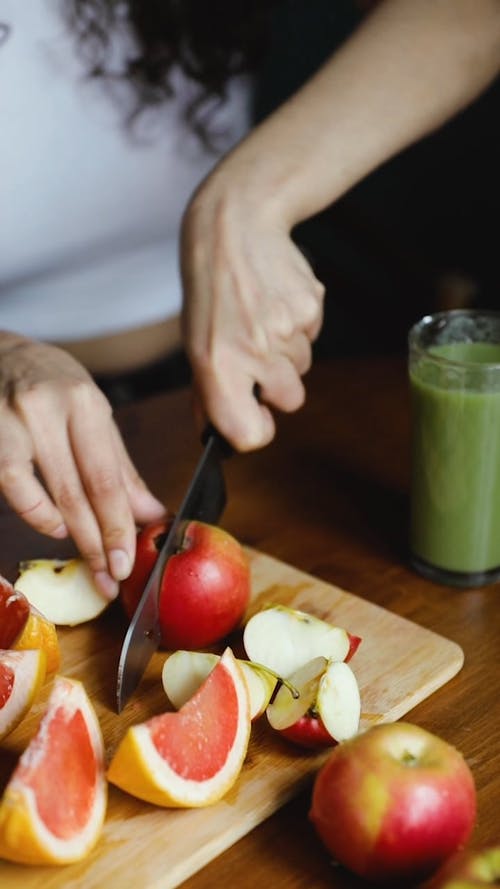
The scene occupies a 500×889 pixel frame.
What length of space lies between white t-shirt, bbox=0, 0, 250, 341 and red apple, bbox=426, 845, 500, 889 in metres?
1.38

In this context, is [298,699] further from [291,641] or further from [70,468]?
[70,468]

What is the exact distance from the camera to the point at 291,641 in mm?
1067

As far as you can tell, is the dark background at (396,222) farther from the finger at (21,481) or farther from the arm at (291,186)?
the finger at (21,481)

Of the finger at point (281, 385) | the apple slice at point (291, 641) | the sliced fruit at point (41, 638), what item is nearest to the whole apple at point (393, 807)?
the apple slice at point (291, 641)

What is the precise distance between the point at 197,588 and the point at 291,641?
12 cm

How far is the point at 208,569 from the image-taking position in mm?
1131

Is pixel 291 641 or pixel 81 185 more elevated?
pixel 81 185

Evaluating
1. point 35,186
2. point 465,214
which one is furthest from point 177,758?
point 465,214

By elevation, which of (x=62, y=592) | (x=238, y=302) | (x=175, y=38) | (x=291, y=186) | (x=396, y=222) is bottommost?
(x=396, y=222)

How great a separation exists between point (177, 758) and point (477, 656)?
38cm

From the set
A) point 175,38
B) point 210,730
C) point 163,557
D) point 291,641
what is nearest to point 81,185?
point 175,38

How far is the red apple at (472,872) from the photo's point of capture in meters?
0.68

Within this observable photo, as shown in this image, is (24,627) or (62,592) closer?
(24,627)

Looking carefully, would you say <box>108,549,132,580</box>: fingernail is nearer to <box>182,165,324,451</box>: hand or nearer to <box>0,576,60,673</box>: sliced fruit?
<box>0,576,60,673</box>: sliced fruit
